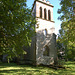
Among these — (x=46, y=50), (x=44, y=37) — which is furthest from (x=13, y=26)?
(x=46, y=50)

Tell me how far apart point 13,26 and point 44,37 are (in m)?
9.45

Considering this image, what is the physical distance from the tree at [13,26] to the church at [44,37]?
23.5 feet

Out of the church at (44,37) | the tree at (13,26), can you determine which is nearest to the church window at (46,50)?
the church at (44,37)

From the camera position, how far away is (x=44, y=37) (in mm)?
15680

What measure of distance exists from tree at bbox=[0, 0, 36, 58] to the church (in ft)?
23.5

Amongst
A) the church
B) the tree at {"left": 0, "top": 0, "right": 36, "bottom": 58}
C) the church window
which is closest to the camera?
the tree at {"left": 0, "top": 0, "right": 36, "bottom": 58}

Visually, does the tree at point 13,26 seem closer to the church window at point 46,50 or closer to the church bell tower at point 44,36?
the church bell tower at point 44,36

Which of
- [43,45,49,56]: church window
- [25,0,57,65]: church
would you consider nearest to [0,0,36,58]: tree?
[25,0,57,65]: church

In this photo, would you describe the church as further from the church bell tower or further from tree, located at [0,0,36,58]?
tree, located at [0,0,36,58]

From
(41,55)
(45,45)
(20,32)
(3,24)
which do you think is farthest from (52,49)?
(3,24)

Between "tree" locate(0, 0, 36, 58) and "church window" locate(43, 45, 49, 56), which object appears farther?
"church window" locate(43, 45, 49, 56)

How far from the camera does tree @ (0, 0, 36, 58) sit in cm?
659

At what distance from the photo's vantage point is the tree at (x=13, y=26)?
6.59m

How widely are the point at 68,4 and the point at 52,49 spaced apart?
28.2ft
